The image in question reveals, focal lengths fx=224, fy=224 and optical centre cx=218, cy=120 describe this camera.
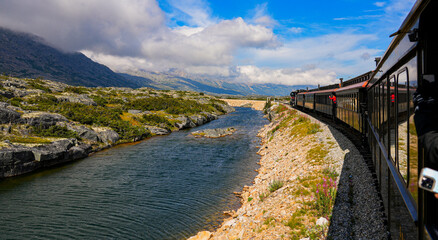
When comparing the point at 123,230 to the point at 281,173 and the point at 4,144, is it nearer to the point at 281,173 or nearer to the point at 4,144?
the point at 281,173

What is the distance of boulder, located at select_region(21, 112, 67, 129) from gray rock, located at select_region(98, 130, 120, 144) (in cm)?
533

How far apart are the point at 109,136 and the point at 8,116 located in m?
10.6

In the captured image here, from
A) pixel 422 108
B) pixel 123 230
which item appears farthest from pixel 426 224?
pixel 123 230

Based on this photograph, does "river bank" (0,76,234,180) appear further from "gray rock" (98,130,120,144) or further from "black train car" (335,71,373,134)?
"black train car" (335,71,373,134)

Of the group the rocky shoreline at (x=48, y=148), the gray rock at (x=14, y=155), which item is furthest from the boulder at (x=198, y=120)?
the gray rock at (x=14, y=155)

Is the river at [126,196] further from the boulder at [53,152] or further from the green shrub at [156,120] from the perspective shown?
the green shrub at [156,120]

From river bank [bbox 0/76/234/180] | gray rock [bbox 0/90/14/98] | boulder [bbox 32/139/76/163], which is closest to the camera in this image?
river bank [bbox 0/76/234/180]

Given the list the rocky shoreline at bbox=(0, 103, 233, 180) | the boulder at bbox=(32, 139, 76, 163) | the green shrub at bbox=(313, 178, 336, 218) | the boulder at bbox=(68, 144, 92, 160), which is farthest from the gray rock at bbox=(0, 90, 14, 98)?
the green shrub at bbox=(313, 178, 336, 218)

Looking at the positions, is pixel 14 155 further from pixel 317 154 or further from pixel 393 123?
pixel 393 123

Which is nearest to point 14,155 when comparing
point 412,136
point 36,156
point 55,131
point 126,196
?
point 36,156

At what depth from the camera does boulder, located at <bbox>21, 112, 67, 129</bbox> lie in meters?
26.1

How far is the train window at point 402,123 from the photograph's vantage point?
3639mm

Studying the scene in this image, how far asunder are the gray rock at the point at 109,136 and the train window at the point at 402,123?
3196 cm

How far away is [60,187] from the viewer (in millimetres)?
17062
